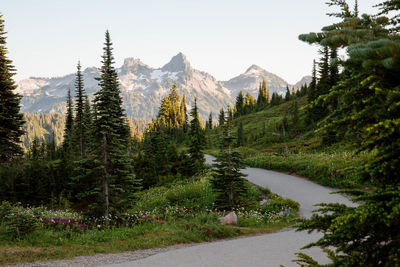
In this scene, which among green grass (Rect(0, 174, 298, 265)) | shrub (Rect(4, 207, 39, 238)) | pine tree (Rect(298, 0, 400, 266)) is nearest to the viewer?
pine tree (Rect(298, 0, 400, 266))

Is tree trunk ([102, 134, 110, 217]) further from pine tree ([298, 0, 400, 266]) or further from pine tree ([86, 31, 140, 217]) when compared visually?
pine tree ([298, 0, 400, 266])

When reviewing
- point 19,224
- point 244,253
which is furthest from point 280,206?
point 19,224

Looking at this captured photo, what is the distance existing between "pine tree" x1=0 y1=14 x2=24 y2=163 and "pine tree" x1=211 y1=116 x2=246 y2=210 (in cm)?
1903

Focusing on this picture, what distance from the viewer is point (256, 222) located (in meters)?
12.5

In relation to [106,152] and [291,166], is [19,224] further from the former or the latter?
[291,166]

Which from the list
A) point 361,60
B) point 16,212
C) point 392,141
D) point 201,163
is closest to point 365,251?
point 392,141

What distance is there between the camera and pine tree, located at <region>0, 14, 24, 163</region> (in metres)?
22.6

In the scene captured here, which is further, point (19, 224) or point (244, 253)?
point (19, 224)

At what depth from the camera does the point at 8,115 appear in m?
23.5

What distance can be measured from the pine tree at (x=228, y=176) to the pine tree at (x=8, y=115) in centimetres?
1903

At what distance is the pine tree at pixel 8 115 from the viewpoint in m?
22.6

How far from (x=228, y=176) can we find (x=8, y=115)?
21061 mm

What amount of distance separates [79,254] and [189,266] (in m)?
3.77

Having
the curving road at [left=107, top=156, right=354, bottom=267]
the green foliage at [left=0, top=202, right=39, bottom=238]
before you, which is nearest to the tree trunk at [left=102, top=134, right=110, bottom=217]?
the green foliage at [left=0, top=202, right=39, bottom=238]
